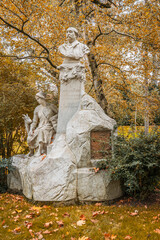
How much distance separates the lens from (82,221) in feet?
13.1

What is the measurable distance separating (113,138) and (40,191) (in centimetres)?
208

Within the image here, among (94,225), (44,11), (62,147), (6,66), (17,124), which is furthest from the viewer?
(17,124)

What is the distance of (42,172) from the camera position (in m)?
5.09

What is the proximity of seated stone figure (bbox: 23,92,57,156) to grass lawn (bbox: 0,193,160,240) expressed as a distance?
187 centimetres

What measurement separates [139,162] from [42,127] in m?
3.22

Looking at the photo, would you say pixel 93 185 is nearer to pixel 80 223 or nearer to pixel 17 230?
pixel 80 223

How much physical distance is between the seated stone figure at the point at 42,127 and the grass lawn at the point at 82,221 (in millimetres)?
1870

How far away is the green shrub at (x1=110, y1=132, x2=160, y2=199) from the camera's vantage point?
15.3 feet

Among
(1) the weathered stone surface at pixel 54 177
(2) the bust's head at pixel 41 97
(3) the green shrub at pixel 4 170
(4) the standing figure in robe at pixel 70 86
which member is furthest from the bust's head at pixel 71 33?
(3) the green shrub at pixel 4 170

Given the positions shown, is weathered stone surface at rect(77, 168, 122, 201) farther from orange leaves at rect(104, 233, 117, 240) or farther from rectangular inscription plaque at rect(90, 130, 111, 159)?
orange leaves at rect(104, 233, 117, 240)

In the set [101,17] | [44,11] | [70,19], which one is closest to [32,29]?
[44,11]

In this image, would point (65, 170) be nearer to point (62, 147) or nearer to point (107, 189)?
point (62, 147)

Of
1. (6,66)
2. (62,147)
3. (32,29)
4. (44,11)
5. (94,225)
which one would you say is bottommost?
(94,225)

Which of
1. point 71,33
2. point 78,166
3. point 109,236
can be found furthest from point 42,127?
point 109,236
